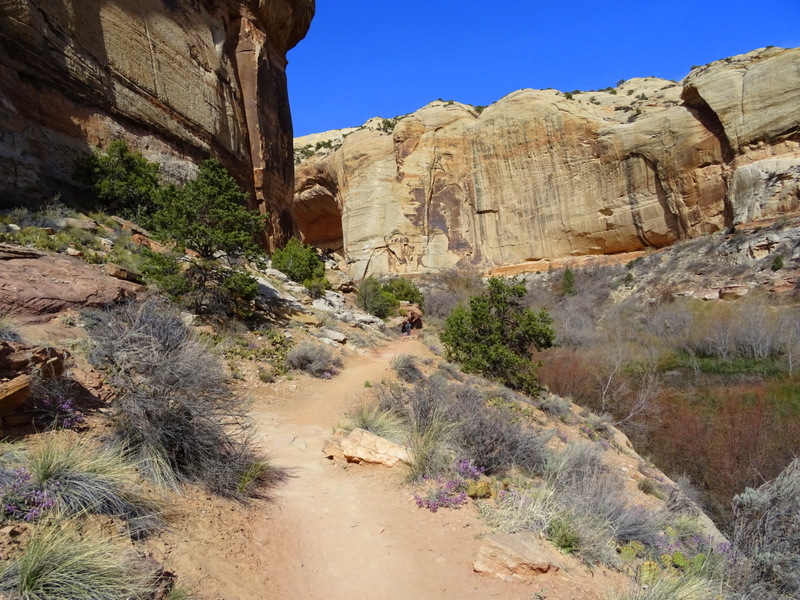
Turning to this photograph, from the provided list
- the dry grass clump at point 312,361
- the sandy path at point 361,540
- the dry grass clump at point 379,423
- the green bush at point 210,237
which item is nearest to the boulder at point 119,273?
the green bush at point 210,237

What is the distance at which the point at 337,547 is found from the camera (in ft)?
11.8

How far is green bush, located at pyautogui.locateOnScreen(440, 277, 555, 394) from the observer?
1139 cm

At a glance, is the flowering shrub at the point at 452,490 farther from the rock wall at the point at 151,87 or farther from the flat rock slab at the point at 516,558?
the rock wall at the point at 151,87

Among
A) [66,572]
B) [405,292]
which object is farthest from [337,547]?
[405,292]

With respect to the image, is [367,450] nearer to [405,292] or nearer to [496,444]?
[496,444]

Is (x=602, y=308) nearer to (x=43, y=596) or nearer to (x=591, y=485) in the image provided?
(x=591, y=485)

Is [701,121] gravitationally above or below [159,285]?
above

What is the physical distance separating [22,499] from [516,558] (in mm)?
3143

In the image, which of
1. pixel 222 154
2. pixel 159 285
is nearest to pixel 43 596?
pixel 159 285

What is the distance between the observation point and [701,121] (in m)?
28.0

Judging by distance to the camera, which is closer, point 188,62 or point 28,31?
point 28,31

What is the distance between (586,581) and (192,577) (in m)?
2.72

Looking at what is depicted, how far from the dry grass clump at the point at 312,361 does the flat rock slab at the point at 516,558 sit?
629 centimetres

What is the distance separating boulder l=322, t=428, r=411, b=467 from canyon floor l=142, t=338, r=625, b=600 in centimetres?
12
